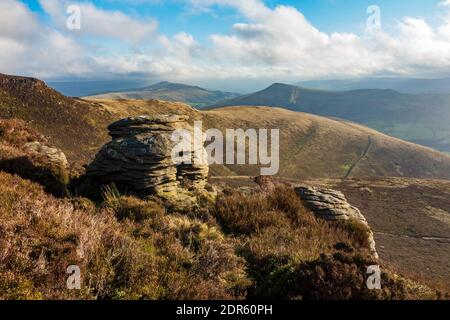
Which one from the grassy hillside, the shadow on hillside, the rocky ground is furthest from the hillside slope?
the grassy hillside

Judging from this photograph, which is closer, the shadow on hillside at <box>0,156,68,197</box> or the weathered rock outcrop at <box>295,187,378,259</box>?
the shadow on hillside at <box>0,156,68,197</box>

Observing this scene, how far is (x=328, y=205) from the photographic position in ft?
55.5

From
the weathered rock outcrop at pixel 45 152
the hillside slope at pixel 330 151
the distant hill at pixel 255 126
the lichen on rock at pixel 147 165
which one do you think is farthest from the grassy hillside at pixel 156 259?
the hillside slope at pixel 330 151

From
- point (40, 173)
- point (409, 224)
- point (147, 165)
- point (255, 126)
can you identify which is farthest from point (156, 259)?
point (255, 126)

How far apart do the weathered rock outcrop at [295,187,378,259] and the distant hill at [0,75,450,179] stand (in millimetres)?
45948

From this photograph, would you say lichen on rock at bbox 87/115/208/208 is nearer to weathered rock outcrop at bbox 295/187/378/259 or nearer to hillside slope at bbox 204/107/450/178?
weathered rock outcrop at bbox 295/187/378/259

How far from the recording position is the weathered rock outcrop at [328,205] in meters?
16.4

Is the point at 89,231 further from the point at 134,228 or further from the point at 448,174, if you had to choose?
the point at 448,174

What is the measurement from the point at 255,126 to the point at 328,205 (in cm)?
11137

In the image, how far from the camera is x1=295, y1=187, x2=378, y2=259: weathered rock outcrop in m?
16.4

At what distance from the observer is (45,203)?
10.6m

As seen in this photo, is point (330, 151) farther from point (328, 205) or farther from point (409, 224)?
point (328, 205)

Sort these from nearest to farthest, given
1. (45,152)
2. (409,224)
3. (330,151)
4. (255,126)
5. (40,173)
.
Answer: (40,173)
(45,152)
(409,224)
(330,151)
(255,126)
